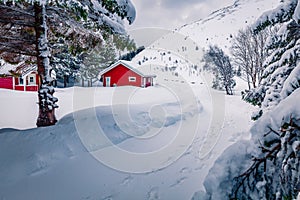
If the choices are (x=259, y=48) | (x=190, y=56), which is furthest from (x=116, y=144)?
(x=190, y=56)

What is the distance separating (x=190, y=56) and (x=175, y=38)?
529 inches

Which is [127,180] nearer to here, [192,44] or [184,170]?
[184,170]

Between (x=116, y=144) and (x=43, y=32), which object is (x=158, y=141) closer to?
(x=116, y=144)

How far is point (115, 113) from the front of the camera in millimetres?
7844

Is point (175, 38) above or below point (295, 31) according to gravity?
above

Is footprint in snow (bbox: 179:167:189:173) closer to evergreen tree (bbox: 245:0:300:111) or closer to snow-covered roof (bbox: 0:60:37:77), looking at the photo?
evergreen tree (bbox: 245:0:300:111)

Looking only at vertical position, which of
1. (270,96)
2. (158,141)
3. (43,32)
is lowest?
(158,141)

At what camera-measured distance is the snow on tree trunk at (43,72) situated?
239 inches

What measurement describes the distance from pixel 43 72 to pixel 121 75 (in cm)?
2131

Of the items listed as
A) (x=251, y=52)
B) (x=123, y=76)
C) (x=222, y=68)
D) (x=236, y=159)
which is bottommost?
(x=236, y=159)

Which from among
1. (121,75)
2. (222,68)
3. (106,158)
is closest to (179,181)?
(106,158)

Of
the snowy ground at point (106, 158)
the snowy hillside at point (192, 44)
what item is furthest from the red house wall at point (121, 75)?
the snowy ground at point (106, 158)

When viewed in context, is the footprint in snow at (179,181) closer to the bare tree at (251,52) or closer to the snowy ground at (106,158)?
the snowy ground at (106,158)

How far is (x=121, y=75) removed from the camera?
2739cm
